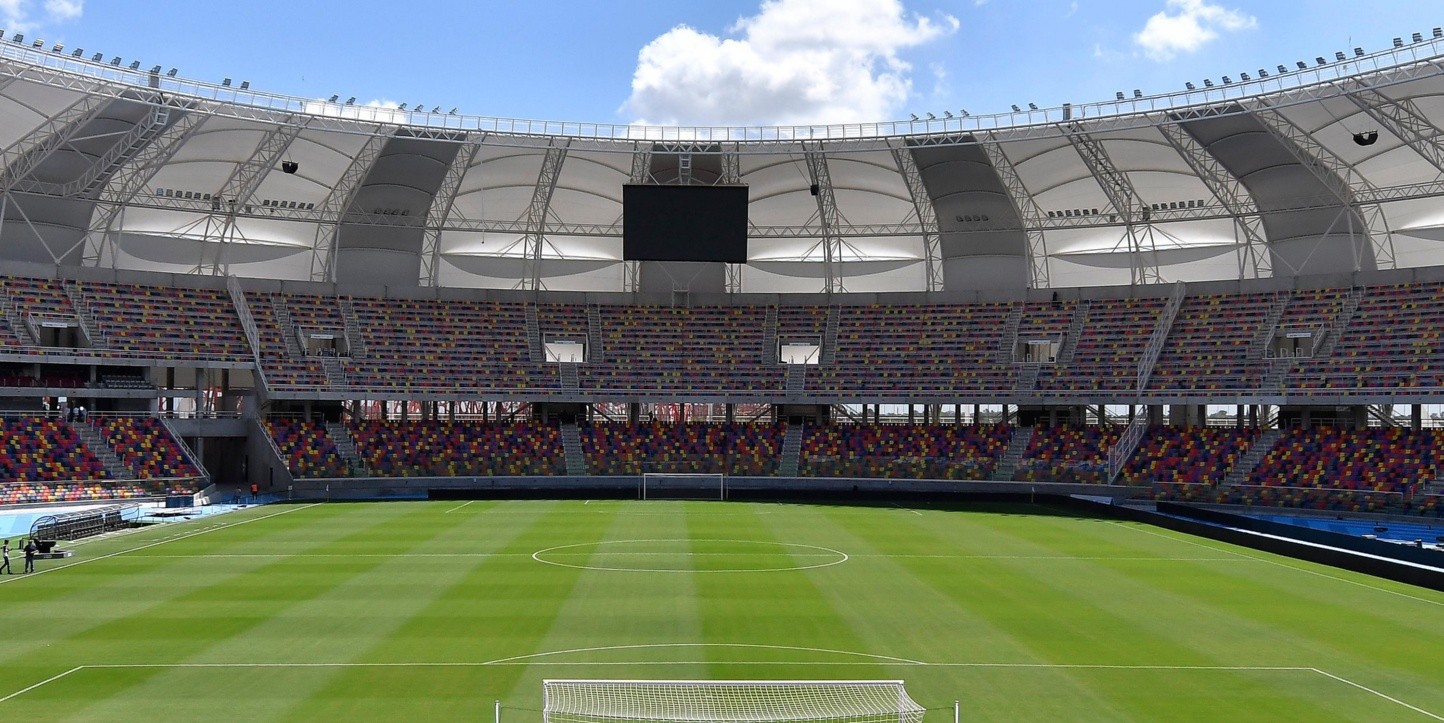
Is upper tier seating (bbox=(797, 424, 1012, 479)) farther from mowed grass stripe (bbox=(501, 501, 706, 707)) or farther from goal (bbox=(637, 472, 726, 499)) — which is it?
mowed grass stripe (bbox=(501, 501, 706, 707))

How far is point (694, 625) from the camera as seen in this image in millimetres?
23547

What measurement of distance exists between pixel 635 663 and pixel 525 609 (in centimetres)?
575

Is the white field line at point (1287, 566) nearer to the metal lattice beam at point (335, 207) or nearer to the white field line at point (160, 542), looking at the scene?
the white field line at point (160, 542)

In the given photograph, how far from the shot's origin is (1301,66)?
147ft

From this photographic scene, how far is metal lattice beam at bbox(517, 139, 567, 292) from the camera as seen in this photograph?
57.6 meters

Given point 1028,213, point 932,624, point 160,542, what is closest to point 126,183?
point 160,542

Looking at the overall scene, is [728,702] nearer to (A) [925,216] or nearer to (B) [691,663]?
(B) [691,663]

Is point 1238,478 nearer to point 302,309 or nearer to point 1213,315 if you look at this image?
point 1213,315

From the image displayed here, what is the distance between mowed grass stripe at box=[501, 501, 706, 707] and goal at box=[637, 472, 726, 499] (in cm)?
1659

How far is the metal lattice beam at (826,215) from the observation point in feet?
189

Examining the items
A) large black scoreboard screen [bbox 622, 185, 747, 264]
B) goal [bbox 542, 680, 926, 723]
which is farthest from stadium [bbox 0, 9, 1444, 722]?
goal [bbox 542, 680, 926, 723]

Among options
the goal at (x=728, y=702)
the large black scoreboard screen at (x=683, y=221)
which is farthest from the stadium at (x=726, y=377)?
the goal at (x=728, y=702)

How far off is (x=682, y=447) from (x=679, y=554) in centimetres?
2697

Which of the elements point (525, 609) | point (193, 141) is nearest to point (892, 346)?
point (193, 141)
